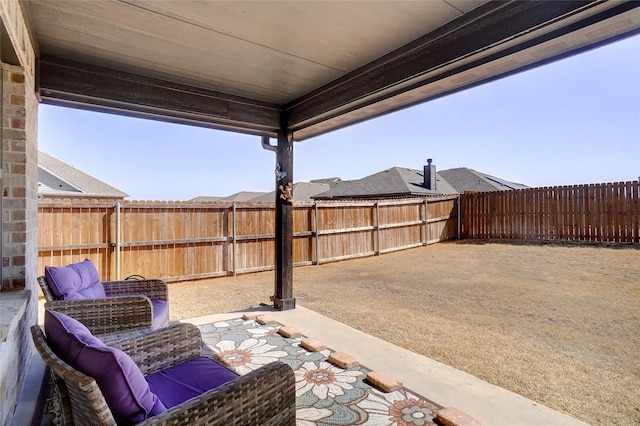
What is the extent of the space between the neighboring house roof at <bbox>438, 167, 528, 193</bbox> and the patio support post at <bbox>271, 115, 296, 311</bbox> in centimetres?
1556

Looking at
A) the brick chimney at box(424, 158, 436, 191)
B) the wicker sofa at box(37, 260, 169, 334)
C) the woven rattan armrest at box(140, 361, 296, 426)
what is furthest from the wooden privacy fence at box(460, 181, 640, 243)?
the wicker sofa at box(37, 260, 169, 334)

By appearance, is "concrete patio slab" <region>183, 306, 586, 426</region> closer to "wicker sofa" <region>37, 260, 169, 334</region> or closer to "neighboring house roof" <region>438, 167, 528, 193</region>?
"wicker sofa" <region>37, 260, 169, 334</region>

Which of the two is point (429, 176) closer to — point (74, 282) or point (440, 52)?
point (440, 52)

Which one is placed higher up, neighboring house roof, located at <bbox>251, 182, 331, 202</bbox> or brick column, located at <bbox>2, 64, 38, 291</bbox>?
neighboring house roof, located at <bbox>251, 182, 331, 202</bbox>

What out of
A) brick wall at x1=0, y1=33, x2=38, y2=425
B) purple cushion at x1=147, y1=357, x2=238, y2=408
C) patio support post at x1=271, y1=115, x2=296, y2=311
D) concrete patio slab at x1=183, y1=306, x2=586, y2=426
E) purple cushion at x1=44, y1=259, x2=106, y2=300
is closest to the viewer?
purple cushion at x1=147, y1=357, x2=238, y2=408

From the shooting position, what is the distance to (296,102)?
12.8ft

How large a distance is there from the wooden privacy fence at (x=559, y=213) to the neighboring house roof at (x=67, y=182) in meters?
13.4

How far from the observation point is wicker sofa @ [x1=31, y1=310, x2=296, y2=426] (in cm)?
104

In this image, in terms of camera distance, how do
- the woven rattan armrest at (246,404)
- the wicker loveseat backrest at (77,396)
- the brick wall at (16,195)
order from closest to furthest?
the wicker loveseat backrest at (77,396), the woven rattan armrest at (246,404), the brick wall at (16,195)

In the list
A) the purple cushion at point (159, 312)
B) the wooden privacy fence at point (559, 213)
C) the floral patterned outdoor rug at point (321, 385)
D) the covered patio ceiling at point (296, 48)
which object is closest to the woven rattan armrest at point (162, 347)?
the floral patterned outdoor rug at point (321, 385)

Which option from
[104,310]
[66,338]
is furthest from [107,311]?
[66,338]

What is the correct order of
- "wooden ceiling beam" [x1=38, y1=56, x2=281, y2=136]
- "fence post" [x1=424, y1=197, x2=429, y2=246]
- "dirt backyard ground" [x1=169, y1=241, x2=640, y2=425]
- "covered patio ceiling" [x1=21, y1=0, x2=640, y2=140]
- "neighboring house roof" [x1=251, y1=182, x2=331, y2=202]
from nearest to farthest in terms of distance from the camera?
"covered patio ceiling" [x1=21, y1=0, x2=640, y2=140], "dirt backyard ground" [x1=169, y1=241, x2=640, y2=425], "wooden ceiling beam" [x1=38, y1=56, x2=281, y2=136], "fence post" [x1=424, y1=197, x2=429, y2=246], "neighboring house roof" [x1=251, y1=182, x2=331, y2=202]

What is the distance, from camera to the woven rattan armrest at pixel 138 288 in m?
3.12

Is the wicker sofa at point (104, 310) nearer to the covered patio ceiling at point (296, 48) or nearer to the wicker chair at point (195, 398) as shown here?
the wicker chair at point (195, 398)
